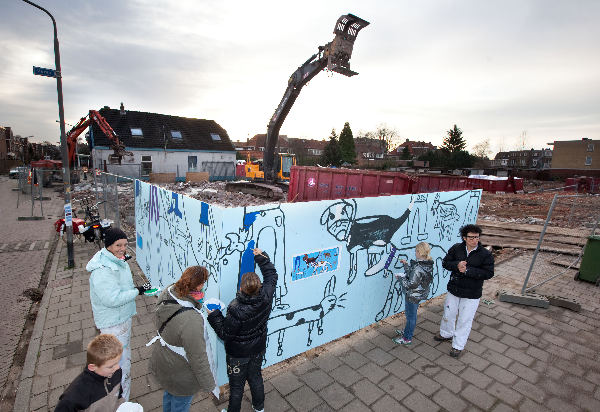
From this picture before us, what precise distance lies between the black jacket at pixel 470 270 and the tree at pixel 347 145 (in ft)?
164

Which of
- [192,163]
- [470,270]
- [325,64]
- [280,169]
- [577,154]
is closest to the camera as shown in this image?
[470,270]

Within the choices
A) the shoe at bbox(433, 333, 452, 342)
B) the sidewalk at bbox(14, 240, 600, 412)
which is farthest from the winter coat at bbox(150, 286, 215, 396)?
the shoe at bbox(433, 333, 452, 342)

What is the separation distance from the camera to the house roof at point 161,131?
1151 inches

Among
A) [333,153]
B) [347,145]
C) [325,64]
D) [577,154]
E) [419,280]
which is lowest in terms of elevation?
[419,280]

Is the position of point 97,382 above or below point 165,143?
below

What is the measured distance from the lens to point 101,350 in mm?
1944

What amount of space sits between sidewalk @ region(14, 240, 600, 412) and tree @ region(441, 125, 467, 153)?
55.6 meters

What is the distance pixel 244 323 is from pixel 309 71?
40.9 ft

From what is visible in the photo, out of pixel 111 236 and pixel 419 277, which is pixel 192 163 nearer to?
pixel 111 236

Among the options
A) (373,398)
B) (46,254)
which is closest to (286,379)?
(373,398)

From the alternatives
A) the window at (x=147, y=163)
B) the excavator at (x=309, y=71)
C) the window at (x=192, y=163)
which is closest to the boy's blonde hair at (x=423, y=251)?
the excavator at (x=309, y=71)

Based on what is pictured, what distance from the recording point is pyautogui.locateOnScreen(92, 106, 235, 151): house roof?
1151 inches

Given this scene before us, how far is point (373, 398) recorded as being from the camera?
3.64 meters

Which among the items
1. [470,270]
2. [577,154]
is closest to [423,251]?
[470,270]
